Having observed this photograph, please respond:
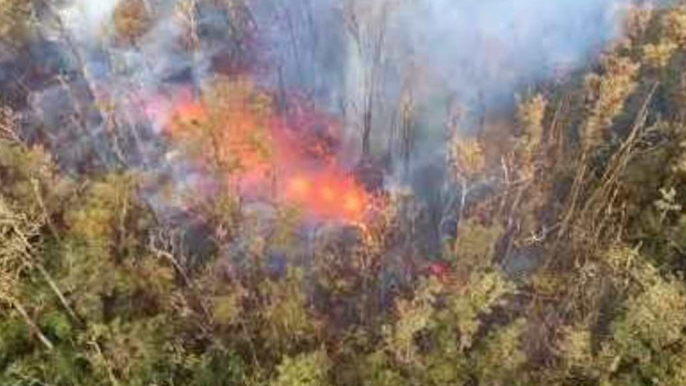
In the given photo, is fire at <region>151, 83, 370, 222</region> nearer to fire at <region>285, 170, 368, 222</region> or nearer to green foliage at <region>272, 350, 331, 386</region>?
fire at <region>285, 170, 368, 222</region>

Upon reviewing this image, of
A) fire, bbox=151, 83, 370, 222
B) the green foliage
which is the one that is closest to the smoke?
fire, bbox=151, 83, 370, 222

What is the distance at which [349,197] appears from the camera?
131 feet

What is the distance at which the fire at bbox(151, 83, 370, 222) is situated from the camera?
3791 centimetres

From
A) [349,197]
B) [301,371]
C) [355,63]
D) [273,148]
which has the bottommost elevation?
[301,371]

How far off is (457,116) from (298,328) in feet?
43.7

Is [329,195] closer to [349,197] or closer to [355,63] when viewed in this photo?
[349,197]

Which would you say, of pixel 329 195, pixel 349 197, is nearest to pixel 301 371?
pixel 349 197

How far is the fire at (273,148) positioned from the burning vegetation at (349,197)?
14 cm

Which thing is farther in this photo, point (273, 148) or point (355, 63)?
point (355, 63)

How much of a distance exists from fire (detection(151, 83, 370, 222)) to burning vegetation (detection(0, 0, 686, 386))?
0.14 metres

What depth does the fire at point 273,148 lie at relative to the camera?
1492 inches

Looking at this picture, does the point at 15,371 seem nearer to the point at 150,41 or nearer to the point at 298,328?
the point at 298,328

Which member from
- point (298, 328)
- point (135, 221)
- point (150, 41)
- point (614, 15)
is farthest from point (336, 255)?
point (150, 41)

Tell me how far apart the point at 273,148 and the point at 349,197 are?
4.31 m
